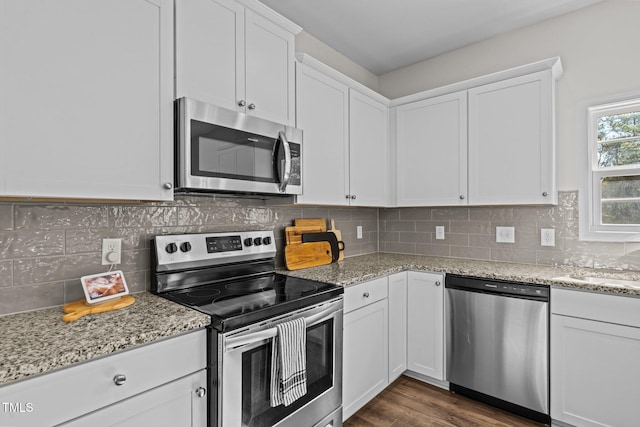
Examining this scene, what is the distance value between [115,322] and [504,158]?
2516mm

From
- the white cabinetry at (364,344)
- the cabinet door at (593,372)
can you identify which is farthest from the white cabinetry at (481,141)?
the white cabinetry at (364,344)

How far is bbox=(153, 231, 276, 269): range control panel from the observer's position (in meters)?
1.70

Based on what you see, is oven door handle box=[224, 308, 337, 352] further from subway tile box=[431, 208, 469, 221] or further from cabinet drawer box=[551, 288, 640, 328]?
subway tile box=[431, 208, 469, 221]

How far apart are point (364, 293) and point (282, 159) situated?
97cm

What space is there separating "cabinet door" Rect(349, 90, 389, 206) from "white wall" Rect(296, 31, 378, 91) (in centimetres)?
47

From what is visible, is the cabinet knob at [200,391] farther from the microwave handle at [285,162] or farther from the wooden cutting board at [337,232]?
the wooden cutting board at [337,232]

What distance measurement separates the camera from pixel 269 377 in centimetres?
144

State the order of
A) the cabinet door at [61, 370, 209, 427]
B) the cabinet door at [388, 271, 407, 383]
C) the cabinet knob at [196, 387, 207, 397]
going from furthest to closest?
the cabinet door at [388, 271, 407, 383] → the cabinet knob at [196, 387, 207, 397] → the cabinet door at [61, 370, 209, 427]

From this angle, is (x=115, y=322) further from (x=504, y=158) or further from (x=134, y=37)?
(x=504, y=158)

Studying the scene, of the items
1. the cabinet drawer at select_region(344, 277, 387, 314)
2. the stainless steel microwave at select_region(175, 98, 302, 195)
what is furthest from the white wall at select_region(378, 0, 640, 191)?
the stainless steel microwave at select_region(175, 98, 302, 195)

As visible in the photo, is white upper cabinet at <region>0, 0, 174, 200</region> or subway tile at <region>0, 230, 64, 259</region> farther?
subway tile at <region>0, 230, 64, 259</region>

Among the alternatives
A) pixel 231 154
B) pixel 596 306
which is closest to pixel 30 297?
pixel 231 154

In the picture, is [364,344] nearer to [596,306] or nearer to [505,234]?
[596,306]

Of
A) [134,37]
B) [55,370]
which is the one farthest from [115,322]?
[134,37]
